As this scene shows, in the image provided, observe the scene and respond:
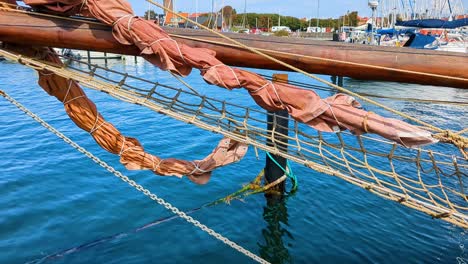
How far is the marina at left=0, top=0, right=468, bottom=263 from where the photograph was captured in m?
3.19

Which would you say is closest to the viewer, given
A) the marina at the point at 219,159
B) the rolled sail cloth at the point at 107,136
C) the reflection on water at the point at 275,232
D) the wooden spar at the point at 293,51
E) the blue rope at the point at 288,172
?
the marina at the point at 219,159

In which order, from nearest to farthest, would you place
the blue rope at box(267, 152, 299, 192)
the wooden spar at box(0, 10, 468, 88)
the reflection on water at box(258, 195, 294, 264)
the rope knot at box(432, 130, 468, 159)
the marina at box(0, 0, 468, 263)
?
the rope knot at box(432, 130, 468, 159) < the marina at box(0, 0, 468, 263) < the wooden spar at box(0, 10, 468, 88) < the reflection on water at box(258, 195, 294, 264) < the blue rope at box(267, 152, 299, 192)

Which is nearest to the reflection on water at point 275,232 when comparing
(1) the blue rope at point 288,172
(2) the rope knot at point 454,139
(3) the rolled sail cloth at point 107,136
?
(1) the blue rope at point 288,172

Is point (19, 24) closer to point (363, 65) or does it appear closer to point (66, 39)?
point (66, 39)

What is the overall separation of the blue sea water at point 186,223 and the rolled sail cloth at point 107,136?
250 centimetres

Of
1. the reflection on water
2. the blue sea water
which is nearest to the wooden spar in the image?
the blue sea water

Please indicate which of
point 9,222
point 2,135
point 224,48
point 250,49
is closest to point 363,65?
point 250,49

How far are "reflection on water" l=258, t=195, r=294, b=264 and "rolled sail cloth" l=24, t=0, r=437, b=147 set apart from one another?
3597 mm

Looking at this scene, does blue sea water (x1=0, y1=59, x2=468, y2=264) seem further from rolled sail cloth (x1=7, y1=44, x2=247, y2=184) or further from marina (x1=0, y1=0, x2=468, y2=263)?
rolled sail cloth (x1=7, y1=44, x2=247, y2=184)

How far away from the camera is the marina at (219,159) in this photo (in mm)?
3189

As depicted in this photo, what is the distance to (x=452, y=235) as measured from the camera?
6797 millimetres

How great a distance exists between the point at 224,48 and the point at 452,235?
5.76 metres

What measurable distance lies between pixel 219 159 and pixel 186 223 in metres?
3.31

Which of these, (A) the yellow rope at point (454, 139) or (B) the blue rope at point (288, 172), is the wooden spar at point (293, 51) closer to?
(A) the yellow rope at point (454, 139)
